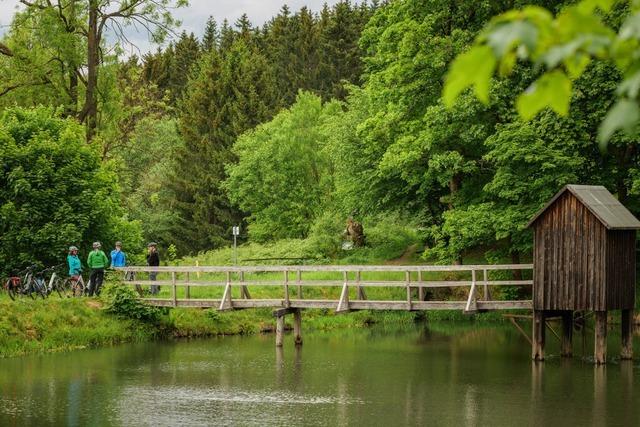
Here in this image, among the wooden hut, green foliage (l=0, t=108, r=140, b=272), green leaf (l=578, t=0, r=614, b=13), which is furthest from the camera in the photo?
green foliage (l=0, t=108, r=140, b=272)

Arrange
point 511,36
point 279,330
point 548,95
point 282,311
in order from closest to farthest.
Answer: point 511,36 < point 548,95 < point 279,330 < point 282,311

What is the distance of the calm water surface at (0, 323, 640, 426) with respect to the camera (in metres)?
18.6

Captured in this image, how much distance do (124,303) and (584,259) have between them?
14.1 m

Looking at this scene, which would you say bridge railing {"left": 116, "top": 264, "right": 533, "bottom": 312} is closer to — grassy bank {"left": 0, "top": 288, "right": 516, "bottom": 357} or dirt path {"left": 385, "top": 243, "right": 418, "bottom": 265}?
grassy bank {"left": 0, "top": 288, "right": 516, "bottom": 357}

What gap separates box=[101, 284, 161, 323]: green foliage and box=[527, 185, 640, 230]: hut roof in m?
12.6

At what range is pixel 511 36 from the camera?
3.42 metres

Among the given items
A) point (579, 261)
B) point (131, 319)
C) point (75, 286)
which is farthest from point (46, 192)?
point (579, 261)

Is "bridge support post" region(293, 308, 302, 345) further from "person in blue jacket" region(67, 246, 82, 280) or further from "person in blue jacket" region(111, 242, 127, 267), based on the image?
"person in blue jacket" region(67, 246, 82, 280)

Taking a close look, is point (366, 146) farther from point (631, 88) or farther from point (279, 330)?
point (631, 88)

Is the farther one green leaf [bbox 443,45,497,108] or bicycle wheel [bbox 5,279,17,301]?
bicycle wheel [bbox 5,279,17,301]

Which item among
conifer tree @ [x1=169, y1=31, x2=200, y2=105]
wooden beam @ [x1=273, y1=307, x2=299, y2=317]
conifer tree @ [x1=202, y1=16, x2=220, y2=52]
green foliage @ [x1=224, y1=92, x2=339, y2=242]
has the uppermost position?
conifer tree @ [x1=202, y1=16, x2=220, y2=52]

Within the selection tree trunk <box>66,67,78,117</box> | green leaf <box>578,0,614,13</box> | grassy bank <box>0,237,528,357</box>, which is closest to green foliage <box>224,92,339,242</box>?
grassy bank <box>0,237,528,357</box>

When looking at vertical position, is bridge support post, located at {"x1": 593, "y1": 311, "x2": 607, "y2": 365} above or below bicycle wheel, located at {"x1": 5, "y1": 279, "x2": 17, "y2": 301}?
below

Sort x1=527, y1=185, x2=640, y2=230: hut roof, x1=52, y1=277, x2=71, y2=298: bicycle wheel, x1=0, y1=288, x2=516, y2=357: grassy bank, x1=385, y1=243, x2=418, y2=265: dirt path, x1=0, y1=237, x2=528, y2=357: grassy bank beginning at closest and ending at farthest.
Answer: x1=527, y1=185, x2=640, y2=230: hut roof, x1=0, y1=288, x2=516, y2=357: grassy bank, x1=0, y1=237, x2=528, y2=357: grassy bank, x1=52, y1=277, x2=71, y2=298: bicycle wheel, x1=385, y1=243, x2=418, y2=265: dirt path
